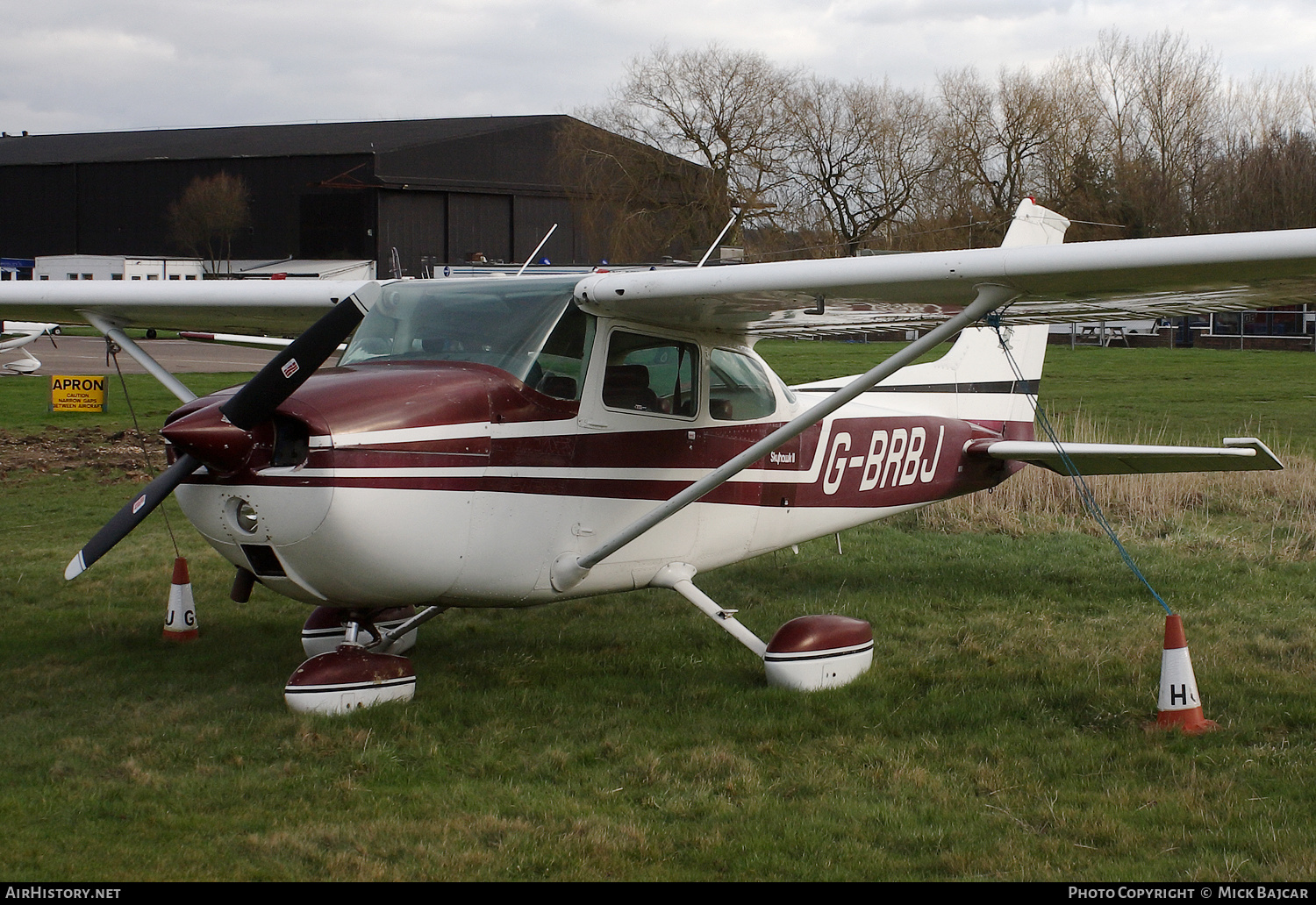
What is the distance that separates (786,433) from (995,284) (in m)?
1.17

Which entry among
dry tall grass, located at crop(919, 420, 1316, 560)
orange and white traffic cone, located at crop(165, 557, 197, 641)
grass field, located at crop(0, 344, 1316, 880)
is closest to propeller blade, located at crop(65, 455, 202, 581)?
grass field, located at crop(0, 344, 1316, 880)

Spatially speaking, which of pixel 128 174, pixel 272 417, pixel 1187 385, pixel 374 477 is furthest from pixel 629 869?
pixel 128 174

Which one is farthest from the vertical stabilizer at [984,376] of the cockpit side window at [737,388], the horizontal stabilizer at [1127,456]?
the cockpit side window at [737,388]

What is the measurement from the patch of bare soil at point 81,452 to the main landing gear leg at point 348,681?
28.0 feet

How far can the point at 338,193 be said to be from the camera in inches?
2037

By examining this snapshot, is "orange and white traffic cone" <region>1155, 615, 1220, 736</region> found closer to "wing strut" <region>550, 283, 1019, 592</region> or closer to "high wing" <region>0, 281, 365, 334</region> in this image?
"wing strut" <region>550, 283, 1019, 592</region>

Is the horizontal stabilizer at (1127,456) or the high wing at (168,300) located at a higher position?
the high wing at (168,300)

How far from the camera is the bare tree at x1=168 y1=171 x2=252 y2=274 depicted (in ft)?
174

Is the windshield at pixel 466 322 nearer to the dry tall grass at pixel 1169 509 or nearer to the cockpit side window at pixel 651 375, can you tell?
the cockpit side window at pixel 651 375

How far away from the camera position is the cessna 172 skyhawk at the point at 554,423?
4992mm

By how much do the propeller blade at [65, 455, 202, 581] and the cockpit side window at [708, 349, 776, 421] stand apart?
2.81 meters

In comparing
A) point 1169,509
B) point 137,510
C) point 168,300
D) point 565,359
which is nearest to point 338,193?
point 1169,509

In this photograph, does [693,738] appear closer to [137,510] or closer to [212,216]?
[137,510]
